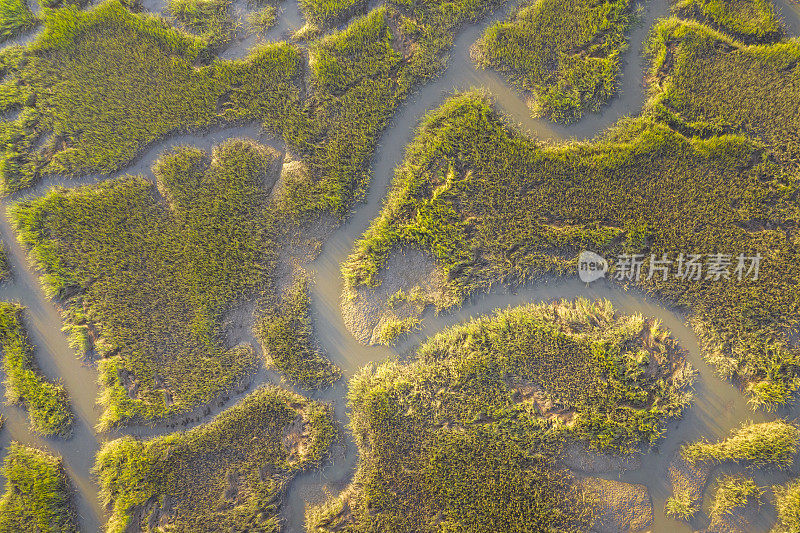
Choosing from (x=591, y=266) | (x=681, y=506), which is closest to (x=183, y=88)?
(x=591, y=266)

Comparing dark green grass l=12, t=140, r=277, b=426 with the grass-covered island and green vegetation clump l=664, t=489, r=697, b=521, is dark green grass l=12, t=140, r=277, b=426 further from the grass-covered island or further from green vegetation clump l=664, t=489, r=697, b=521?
the grass-covered island

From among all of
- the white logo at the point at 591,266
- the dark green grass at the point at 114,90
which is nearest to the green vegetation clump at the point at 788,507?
the white logo at the point at 591,266

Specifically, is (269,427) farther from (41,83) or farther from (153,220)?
(41,83)

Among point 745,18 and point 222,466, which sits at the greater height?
point 745,18

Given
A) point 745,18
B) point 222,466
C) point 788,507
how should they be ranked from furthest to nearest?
point 745,18 → point 222,466 → point 788,507

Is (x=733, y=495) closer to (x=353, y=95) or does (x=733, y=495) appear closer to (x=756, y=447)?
(x=756, y=447)

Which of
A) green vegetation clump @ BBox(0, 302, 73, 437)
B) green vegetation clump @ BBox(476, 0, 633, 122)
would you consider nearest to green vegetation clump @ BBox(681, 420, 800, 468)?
green vegetation clump @ BBox(476, 0, 633, 122)

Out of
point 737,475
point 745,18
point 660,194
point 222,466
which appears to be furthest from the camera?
point 745,18
